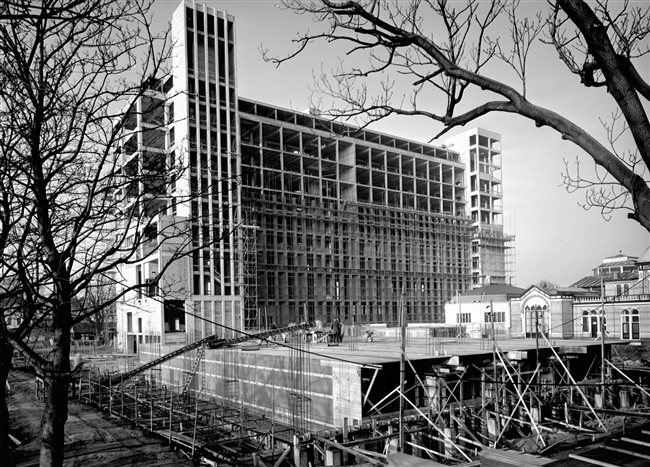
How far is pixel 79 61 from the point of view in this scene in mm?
7375

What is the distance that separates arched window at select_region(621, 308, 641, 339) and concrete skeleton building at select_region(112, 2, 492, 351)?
16.9 meters

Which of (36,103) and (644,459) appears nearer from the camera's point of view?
(644,459)

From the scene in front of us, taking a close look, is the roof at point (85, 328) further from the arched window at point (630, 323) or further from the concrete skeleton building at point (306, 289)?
the arched window at point (630, 323)

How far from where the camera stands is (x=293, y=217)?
5384cm

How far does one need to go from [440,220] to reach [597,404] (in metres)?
42.9

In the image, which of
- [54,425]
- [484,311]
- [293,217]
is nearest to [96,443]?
[54,425]

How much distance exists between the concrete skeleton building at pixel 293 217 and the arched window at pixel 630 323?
16.9 metres

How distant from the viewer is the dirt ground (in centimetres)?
1344

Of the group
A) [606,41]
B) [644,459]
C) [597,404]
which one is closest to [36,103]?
[606,41]

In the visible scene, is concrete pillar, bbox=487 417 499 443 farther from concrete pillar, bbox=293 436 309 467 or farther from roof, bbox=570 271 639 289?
roof, bbox=570 271 639 289

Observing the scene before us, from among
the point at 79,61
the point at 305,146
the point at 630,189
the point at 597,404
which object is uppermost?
the point at 305,146

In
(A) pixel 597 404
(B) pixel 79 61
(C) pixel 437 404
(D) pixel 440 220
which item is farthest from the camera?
(D) pixel 440 220

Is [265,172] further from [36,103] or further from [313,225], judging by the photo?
[36,103]

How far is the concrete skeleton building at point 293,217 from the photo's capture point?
141 ft
